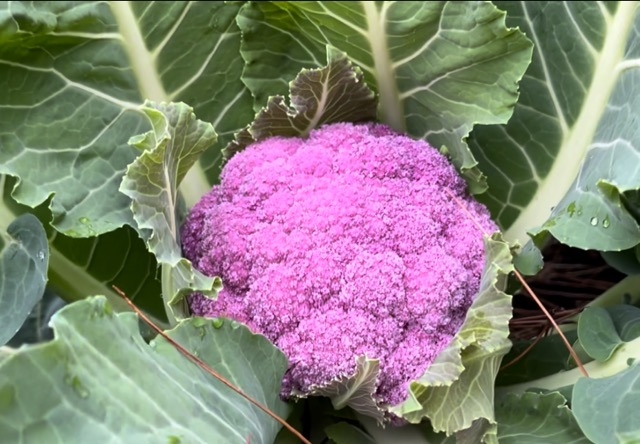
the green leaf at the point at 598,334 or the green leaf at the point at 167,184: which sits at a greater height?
the green leaf at the point at 167,184

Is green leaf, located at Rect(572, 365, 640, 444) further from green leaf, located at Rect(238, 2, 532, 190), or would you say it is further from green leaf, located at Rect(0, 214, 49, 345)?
green leaf, located at Rect(0, 214, 49, 345)

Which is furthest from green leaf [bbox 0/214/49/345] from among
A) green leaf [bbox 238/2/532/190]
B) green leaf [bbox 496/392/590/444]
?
green leaf [bbox 496/392/590/444]

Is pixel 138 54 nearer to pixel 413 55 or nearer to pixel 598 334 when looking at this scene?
pixel 413 55

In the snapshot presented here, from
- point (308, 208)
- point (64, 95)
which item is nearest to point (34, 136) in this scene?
point (64, 95)

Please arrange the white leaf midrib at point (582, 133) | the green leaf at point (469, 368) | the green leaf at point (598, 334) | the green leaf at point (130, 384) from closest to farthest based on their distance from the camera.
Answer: the green leaf at point (130, 384), the green leaf at point (469, 368), the green leaf at point (598, 334), the white leaf midrib at point (582, 133)

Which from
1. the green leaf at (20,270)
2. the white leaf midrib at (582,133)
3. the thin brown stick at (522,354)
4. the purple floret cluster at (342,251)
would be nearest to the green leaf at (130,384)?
the purple floret cluster at (342,251)

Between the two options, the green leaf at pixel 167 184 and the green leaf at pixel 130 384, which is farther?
the green leaf at pixel 167 184

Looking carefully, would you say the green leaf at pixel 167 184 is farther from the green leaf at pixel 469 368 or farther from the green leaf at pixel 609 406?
the green leaf at pixel 609 406
